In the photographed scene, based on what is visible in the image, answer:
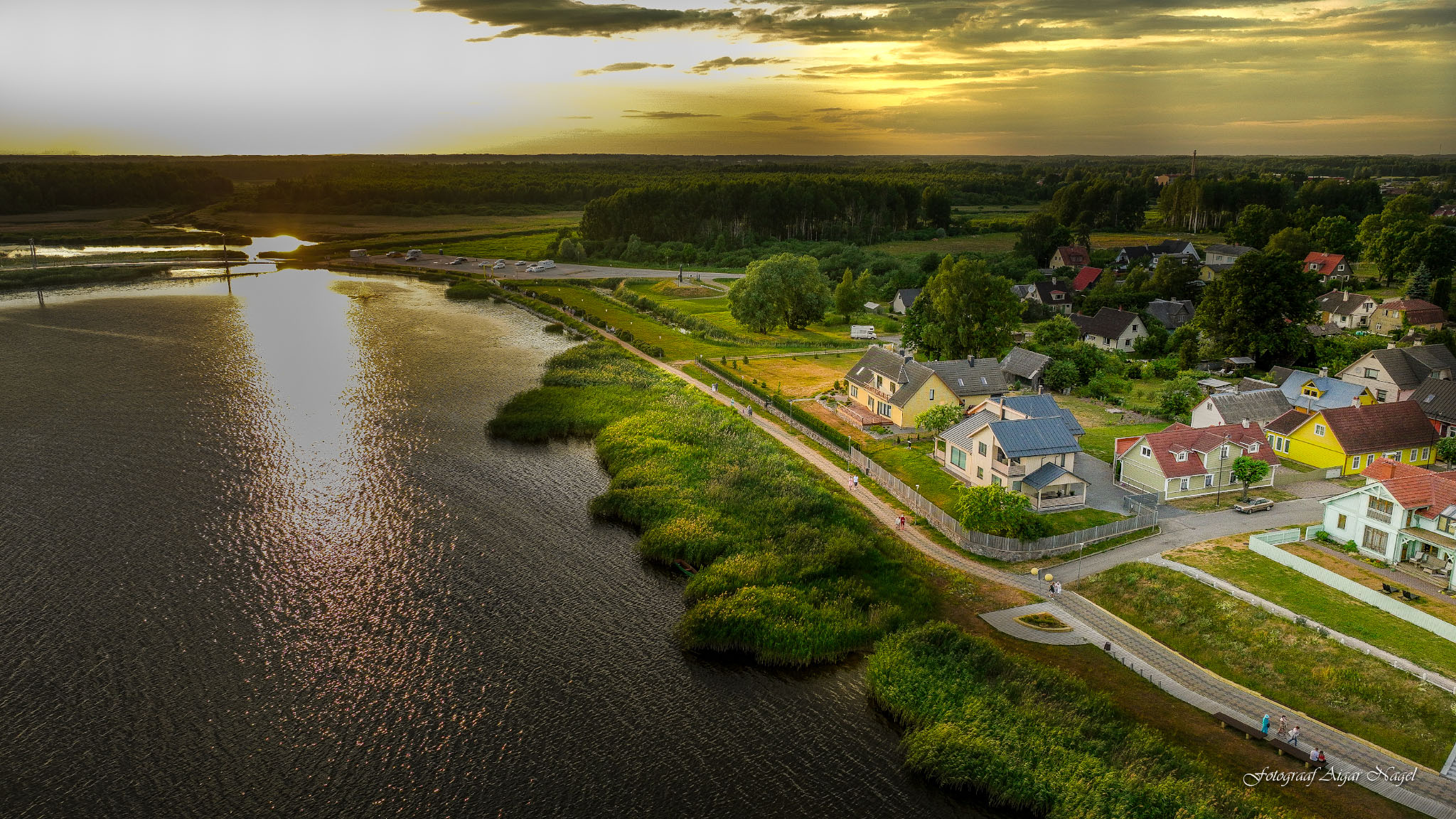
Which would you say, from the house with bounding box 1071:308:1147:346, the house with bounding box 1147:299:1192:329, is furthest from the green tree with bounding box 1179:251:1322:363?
the house with bounding box 1147:299:1192:329

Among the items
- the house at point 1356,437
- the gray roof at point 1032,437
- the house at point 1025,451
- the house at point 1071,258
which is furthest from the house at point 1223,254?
the gray roof at point 1032,437

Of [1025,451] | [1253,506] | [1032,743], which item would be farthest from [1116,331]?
[1032,743]

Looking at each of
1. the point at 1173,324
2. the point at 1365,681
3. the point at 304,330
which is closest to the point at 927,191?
the point at 1173,324

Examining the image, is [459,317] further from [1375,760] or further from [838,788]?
[1375,760]

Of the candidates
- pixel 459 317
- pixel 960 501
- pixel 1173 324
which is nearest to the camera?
pixel 960 501

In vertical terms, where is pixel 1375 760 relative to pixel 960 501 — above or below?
below

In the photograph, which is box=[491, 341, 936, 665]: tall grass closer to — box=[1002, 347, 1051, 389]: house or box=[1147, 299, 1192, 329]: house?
box=[1002, 347, 1051, 389]: house

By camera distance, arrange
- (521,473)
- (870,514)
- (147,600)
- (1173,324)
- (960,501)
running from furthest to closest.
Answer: (1173,324) < (521,473) < (870,514) < (960,501) < (147,600)
